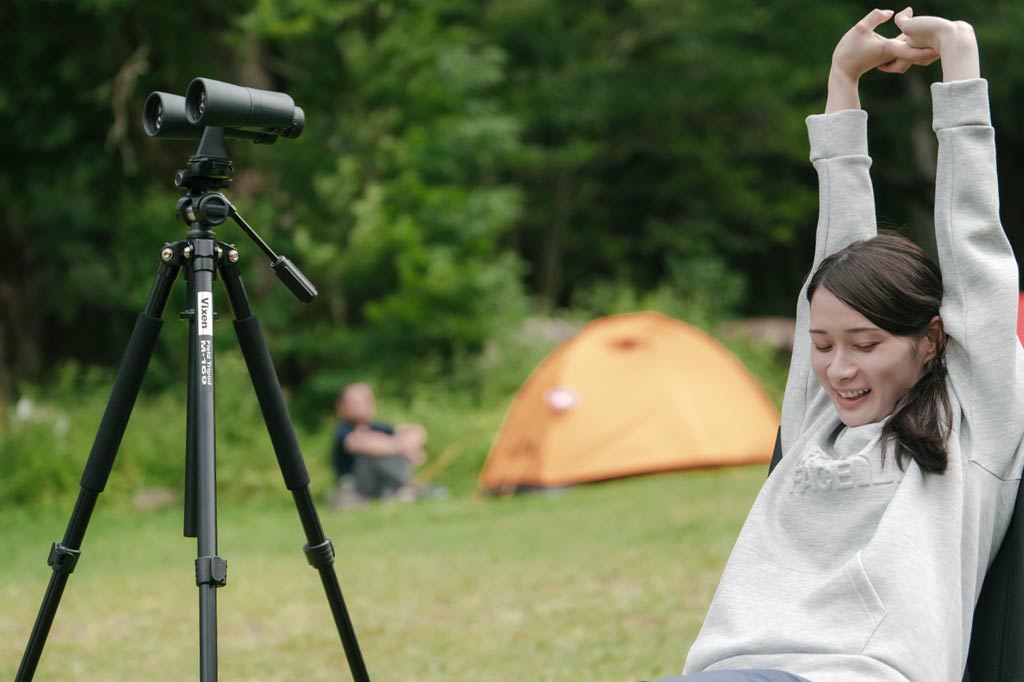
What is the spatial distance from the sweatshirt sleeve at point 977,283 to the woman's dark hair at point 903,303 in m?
0.03

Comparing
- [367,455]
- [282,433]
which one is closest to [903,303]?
[282,433]

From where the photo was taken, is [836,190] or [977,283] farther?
[836,190]

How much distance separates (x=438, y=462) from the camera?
384 inches

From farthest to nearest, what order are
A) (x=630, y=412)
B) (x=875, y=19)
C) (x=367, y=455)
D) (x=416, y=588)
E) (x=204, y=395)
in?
(x=630, y=412), (x=367, y=455), (x=416, y=588), (x=204, y=395), (x=875, y=19)

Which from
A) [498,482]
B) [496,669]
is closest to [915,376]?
[496,669]

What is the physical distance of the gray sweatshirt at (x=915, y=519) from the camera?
1931 millimetres

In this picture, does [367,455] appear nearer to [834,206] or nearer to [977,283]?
[834,206]

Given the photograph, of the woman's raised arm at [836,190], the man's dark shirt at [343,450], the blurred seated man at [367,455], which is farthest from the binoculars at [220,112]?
the man's dark shirt at [343,450]

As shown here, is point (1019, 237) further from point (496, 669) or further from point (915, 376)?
point (915, 376)

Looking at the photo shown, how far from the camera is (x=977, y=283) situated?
6.77 feet

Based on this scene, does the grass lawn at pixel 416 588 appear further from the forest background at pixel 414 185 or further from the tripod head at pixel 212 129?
the tripod head at pixel 212 129

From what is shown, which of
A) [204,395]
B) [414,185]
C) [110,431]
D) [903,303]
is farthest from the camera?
[414,185]

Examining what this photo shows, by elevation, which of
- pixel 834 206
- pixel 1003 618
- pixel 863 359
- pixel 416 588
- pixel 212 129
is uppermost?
pixel 212 129

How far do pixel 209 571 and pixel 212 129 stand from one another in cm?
84
